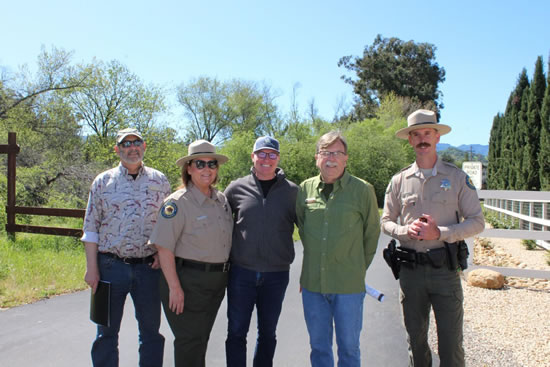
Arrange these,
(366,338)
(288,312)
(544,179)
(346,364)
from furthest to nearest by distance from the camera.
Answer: (544,179) < (288,312) < (366,338) < (346,364)

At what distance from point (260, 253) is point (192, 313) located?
25.8 inches

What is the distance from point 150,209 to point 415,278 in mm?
2073

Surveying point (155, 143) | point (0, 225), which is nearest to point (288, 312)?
point (0, 225)

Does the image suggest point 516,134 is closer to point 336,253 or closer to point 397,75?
point 336,253

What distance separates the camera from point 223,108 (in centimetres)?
4538

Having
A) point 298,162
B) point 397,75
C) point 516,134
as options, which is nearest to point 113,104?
point 298,162

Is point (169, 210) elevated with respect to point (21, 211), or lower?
elevated

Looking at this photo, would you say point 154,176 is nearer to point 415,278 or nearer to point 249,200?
point 249,200

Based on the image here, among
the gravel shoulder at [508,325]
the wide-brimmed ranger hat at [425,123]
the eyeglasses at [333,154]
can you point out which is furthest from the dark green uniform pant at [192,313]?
the gravel shoulder at [508,325]

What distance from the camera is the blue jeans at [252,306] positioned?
3230 mm

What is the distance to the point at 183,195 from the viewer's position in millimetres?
3131

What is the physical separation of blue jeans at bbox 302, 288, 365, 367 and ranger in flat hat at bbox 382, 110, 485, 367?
46 cm

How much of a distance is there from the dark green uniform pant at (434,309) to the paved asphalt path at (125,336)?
810mm

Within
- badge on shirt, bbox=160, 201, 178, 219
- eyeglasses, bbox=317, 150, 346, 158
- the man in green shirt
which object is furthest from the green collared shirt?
badge on shirt, bbox=160, 201, 178, 219
